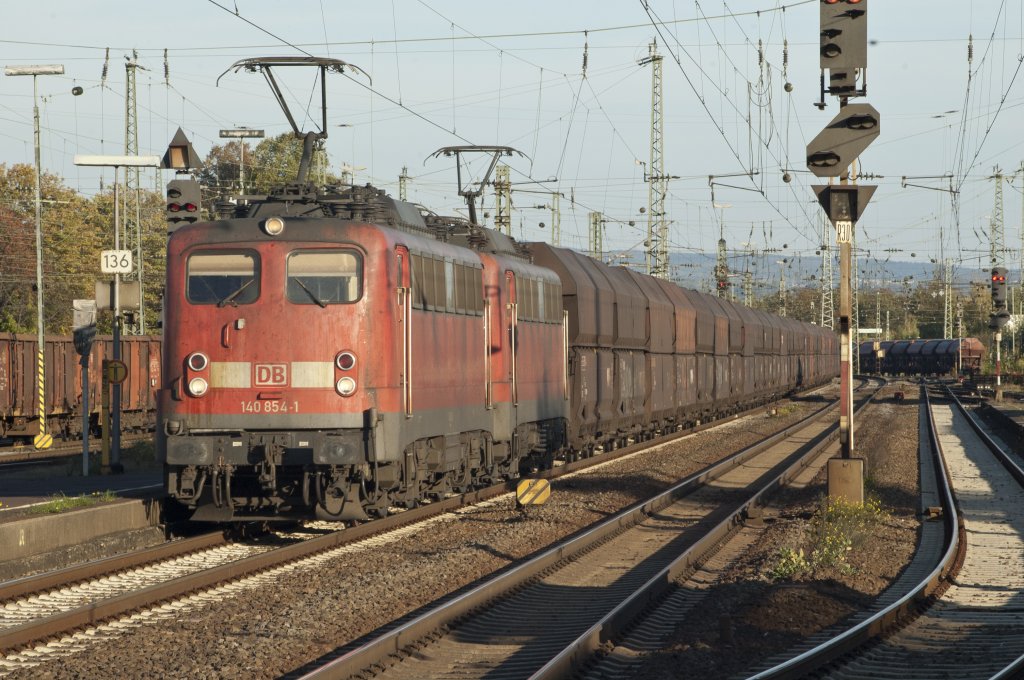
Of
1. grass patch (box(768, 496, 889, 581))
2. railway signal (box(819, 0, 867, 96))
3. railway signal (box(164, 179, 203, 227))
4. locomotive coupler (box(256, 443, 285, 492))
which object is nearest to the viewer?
grass patch (box(768, 496, 889, 581))

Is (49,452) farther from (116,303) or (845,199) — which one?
(845,199)

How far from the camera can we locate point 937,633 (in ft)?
34.1

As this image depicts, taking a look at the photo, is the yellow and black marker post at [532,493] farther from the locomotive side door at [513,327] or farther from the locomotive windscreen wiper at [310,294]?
the locomotive windscreen wiper at [310,294]

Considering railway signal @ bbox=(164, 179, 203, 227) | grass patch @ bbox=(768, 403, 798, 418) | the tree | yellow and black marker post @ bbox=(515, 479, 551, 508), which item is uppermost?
the tree

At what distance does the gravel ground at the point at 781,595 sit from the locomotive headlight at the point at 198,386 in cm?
595

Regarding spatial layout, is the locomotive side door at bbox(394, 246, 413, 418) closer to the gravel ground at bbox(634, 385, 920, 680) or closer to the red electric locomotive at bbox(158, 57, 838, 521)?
the red electric locomotive at bbox(158, 57, 838, 521)

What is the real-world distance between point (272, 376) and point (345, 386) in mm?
813

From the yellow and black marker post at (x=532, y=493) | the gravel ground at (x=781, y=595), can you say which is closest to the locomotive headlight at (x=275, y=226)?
the yellow and black marker post at (x=532, y=493)

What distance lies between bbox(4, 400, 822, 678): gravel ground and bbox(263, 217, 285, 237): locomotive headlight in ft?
12.0

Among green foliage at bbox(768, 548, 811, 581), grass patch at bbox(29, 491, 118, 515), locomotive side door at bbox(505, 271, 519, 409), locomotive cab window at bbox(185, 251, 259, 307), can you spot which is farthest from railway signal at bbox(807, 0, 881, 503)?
grass patch at bbox(29, 491, 118, 515)

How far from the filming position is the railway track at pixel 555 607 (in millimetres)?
8977

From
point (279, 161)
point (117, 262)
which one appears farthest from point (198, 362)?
point (279, 161)

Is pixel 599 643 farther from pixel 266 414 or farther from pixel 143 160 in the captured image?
pixel 143 160

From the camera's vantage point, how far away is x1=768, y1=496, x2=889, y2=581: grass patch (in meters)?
12.8
